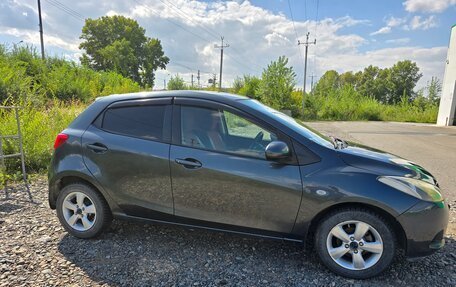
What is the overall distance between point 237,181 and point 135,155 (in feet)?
3.71

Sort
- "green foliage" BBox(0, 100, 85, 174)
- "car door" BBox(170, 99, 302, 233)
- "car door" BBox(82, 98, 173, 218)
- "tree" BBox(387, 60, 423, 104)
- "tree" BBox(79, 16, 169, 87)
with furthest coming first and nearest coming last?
"tree" BBox(387, 60, 423, 104), "tree" BBox(79, 16, 169, 87), "green foliage" BBox(0, 100, 85, 174), "car door" BBox(82, 98, 173, 218), "car door" BBox(170, 99, 302, 233)

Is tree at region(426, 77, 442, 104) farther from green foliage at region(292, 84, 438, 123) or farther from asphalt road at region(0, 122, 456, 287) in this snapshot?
asphalt road at region(0, 122, 456, 287)

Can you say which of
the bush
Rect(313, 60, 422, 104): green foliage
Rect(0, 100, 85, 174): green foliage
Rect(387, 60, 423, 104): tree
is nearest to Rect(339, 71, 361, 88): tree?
Rect(313, 60, 422, 104): green foliage

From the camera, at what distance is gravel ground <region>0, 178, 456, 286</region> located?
2789 mm

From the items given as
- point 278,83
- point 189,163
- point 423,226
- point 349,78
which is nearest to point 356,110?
point 278,83

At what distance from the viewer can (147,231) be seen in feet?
12.3

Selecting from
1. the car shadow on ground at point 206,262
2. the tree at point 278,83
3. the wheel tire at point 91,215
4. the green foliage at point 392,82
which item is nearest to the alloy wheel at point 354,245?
the car shadow on ground at point 206,262

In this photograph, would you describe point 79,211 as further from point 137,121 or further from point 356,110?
point 356,110

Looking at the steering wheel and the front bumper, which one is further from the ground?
the steering wheel

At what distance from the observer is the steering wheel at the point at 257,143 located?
296 centimetres

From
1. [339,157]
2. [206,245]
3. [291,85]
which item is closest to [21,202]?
[206,245]

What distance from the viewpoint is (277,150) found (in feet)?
9.08

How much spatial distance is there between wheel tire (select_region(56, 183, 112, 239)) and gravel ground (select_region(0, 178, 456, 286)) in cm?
11

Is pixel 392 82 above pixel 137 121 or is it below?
Answer: above
